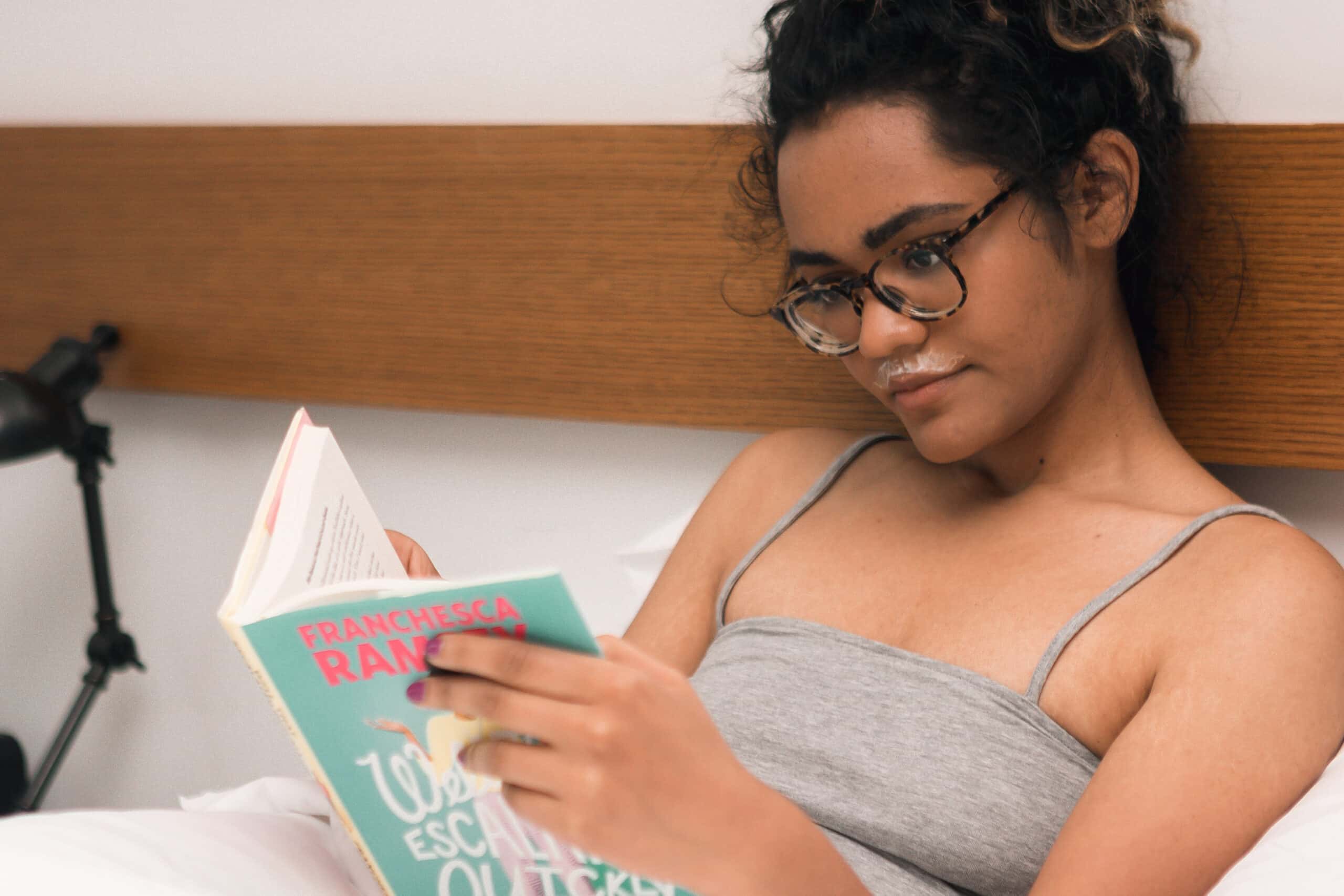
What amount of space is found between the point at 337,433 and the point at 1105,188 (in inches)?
42.0

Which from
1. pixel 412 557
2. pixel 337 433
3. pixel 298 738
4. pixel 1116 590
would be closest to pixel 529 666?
pixel 298 738

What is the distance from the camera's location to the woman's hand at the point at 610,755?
599mm

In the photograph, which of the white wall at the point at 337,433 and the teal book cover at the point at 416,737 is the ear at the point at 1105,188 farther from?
the teal book cover at the point at 416,737

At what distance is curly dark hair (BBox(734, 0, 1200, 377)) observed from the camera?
902 mm

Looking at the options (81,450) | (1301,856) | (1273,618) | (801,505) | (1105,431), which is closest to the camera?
(1301,856)

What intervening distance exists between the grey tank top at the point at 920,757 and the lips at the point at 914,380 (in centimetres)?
20

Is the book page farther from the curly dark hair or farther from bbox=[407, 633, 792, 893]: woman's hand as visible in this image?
the curly dark hair

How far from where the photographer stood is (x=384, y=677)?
0.63 metres

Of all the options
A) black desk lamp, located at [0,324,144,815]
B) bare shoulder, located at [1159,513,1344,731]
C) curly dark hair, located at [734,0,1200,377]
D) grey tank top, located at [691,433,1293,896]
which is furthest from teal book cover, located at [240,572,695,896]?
black desk lamp, located at [0,324,144,815]

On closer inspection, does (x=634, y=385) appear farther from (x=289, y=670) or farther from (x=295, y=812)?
(x=289, y=670)

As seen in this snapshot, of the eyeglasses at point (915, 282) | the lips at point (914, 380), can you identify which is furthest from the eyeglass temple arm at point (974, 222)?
the lips at point (914, 380)

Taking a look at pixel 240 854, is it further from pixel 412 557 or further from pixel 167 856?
pixel 412 557

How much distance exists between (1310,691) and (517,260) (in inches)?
37.1

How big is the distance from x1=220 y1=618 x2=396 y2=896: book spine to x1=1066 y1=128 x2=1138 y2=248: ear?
0.67 meters
